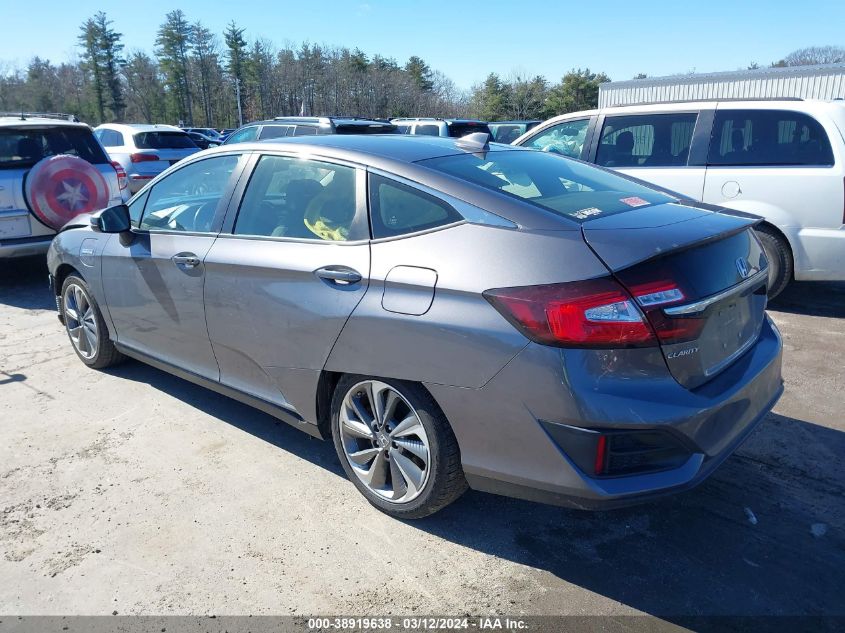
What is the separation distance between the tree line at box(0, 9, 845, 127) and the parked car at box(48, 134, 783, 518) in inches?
2332

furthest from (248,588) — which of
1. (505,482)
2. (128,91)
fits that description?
(128,91)

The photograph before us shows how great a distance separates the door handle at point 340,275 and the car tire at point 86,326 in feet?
8.29

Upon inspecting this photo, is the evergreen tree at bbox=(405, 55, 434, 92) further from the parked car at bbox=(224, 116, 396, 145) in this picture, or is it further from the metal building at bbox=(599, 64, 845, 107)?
the parked car at bbox=(224, 116, 396, 145)

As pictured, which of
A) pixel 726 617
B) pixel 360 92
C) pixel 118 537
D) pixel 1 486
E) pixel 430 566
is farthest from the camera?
pixel 360 92

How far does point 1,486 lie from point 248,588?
1.75m

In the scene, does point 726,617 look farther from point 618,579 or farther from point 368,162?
point 368,162

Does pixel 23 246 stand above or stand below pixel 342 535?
above

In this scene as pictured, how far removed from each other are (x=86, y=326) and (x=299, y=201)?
2.58 metres

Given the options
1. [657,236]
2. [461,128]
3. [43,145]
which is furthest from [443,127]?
[657,236]

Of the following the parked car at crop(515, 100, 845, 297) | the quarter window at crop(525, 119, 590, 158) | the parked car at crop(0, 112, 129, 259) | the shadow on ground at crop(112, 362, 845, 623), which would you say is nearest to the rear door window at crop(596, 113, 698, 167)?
the parked car at crop(515, 100, 845, 297)

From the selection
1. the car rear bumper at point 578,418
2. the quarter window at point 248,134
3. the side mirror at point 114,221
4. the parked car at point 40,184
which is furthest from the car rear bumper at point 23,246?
the car rear bumper at point 578,418

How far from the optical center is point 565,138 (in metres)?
7.35

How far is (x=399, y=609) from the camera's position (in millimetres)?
2484

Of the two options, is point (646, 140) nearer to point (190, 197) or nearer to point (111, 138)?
point (190, 197)
